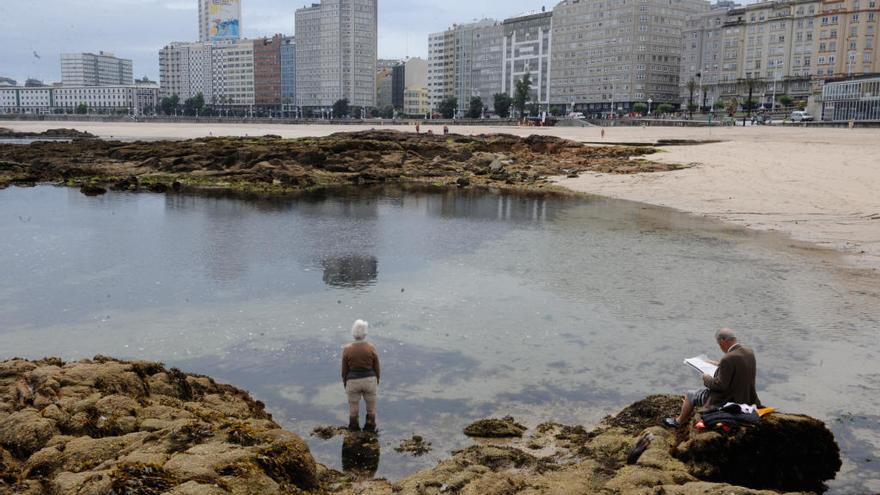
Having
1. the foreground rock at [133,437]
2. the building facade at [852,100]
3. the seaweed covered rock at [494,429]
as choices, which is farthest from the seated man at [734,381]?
the building facade at [852,100]

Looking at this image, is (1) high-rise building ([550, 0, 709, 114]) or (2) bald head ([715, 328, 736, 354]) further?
(1) high-rise building ([550, 0, 709, 114])

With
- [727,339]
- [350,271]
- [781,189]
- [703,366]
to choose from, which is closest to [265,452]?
[727,339]

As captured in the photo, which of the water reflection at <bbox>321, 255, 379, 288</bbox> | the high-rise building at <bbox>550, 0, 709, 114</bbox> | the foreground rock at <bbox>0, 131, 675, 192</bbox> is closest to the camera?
the water reflection at <bbox>321, 255, 379, 288</bbox>

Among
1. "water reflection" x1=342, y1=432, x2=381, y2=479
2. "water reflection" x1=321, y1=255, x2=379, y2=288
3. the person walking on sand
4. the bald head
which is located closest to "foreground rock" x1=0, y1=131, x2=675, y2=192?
"water reflection" x1=321, y1=255, x2=379, y2=288

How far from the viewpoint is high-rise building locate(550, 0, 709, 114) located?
180375 mm

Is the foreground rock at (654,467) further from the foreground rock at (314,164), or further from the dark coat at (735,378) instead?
the foreground rock at (314,164)

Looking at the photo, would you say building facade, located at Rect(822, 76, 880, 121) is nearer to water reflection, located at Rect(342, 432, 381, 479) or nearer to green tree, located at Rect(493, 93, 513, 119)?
green tree, located at Rect(493, 93, 513, 119)

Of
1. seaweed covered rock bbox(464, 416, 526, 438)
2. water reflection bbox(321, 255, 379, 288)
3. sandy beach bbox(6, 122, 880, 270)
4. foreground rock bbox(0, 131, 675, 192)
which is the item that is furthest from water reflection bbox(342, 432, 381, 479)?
foreground rock bbox(0, 131, 675, 192)

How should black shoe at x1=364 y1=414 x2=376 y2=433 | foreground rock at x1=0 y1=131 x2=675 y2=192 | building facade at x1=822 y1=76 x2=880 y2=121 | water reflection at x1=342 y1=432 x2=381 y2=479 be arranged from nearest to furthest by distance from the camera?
water reflection at x1=342 y1=432 x2=381 y2=479 → black shoe at x1=364 y1=414 x2=376 y2=433 → foreground rock at x1=0 y1=131 x2=675 y2=192 → building facade at x1=822 y1=76 x2=880 y2=121

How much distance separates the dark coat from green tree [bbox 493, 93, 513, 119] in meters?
179

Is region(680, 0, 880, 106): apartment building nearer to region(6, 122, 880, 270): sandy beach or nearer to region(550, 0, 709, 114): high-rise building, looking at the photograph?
region(550, 0, 709, 114): high-rise building

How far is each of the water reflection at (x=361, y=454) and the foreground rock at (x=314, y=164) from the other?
3101 centimetres

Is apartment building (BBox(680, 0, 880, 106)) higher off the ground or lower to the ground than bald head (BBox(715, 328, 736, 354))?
higher

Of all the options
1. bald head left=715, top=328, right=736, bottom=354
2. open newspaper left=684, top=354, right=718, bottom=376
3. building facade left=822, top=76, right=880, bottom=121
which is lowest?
open newspaper left=684, top=354, right=718, bottom=376
